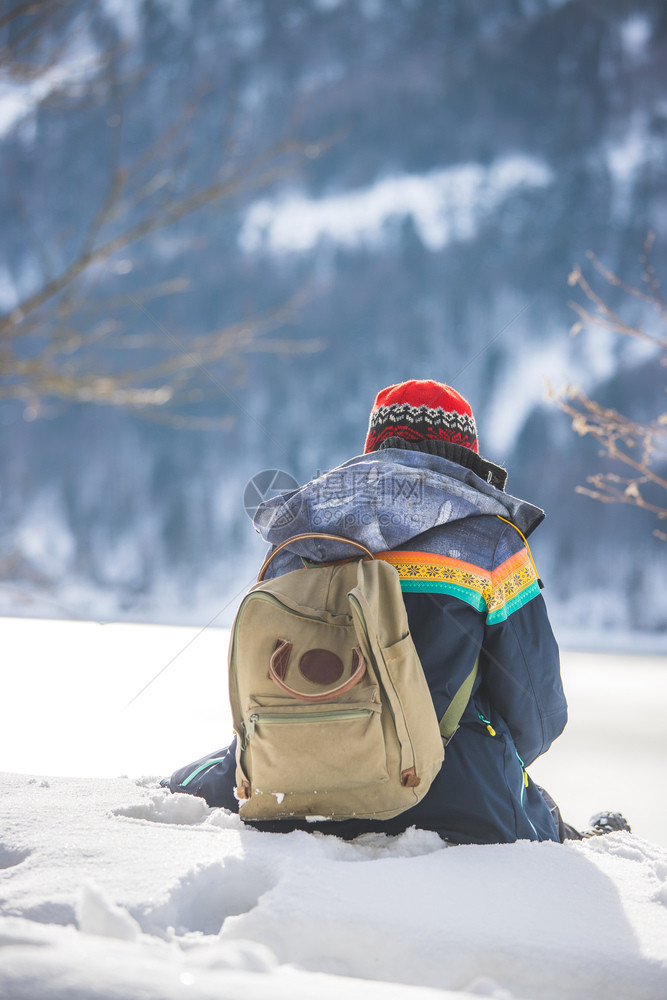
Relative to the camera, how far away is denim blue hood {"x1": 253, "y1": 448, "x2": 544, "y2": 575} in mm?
1270

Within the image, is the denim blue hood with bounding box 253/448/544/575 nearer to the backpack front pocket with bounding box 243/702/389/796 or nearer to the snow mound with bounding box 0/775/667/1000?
the backpack front pocket with bounding box 243/702/389/796

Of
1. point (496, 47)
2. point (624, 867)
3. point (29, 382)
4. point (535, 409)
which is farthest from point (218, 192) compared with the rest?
point (496, 47)

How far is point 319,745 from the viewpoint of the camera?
3.55ft

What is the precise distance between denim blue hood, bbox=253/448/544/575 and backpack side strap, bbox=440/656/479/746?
0.95 ft

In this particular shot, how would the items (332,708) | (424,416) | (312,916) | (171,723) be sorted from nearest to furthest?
1. (312,916)
2. (332,708)
3. (424,416)
4. (171,723)

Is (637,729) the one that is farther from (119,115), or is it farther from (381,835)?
(119,115)

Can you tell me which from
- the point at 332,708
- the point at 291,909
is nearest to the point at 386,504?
the point at 332,708

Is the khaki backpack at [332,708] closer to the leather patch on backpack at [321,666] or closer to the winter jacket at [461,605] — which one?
the leather patch on backpack at [321,666]

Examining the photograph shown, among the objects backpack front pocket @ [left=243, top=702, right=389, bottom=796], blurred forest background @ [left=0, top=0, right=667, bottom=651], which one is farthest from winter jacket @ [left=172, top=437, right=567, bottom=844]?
blurred forest background @ [left=0, top=0, right=667, bottom=651]

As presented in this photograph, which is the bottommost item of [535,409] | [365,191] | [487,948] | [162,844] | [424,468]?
[487,948]

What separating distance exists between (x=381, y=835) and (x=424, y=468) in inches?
26.5

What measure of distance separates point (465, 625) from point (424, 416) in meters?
0.53

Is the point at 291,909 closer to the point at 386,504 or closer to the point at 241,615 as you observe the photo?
the point at 241,615

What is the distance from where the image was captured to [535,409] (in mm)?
34594
